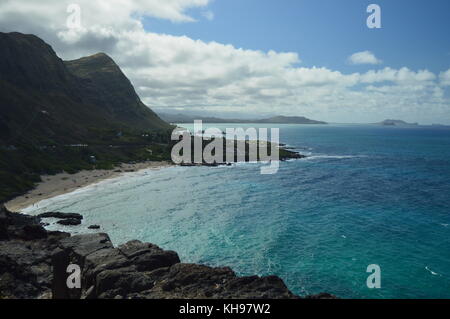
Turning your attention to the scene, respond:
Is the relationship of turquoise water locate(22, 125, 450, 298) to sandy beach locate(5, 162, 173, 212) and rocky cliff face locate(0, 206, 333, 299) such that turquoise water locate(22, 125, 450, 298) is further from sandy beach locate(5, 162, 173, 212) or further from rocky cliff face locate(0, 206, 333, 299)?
rocky cliff face locate(0, 206, 333, 299)

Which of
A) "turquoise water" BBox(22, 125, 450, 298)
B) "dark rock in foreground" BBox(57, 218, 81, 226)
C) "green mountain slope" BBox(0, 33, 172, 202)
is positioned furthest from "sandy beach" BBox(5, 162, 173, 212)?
"dark rock in foreground" BBox(57, 218, 81, 226)

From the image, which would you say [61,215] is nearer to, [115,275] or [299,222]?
[115,275]

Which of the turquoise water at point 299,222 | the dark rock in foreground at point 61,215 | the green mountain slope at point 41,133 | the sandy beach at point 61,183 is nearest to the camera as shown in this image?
the turquoise water at point 299,222

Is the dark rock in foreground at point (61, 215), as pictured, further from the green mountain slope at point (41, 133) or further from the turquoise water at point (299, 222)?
the green mountain slope at point (41, 133)

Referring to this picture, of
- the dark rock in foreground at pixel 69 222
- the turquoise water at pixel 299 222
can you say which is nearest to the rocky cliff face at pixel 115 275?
the turquoise water at pixel 299 222

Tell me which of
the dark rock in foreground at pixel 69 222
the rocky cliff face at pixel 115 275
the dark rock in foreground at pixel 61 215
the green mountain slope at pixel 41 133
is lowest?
the dark rock in foreground at pixel 69 222
